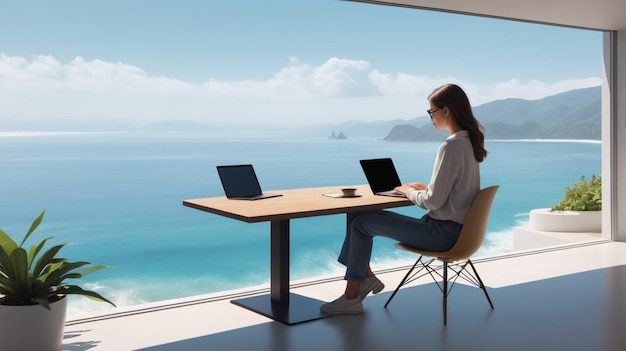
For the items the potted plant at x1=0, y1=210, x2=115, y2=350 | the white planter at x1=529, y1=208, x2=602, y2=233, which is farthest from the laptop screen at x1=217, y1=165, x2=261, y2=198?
the white planter at x1=529, y1=208, x2=602, y2=233

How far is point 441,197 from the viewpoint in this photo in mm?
3613

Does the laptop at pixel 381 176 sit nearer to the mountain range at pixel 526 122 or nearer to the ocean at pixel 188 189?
the ocean at pixel 188 189

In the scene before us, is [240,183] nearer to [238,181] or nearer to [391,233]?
[238,181]

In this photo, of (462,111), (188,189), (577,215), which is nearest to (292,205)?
(462,111)

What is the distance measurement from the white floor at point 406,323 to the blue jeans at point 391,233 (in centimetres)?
33

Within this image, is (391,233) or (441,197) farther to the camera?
(391,233)

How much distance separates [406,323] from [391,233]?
50cm

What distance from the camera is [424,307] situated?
4.15 meters

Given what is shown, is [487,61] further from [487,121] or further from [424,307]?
[424,307]

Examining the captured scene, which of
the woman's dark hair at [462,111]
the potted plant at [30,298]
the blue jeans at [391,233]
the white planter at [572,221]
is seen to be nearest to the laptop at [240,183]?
the blue jeans at [391,233]

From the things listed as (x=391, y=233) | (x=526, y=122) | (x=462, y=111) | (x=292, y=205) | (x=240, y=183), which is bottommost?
(x=391, y=233)

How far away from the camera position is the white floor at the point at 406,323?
3.44 m

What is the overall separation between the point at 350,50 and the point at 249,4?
13.4 feet

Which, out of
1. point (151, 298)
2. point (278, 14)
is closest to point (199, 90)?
point (278, 14)
